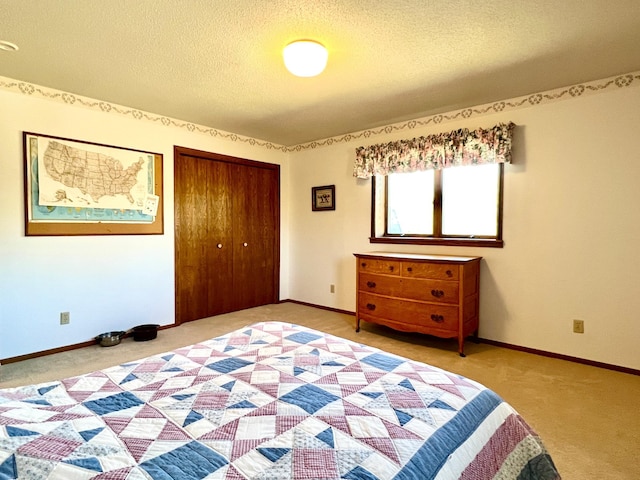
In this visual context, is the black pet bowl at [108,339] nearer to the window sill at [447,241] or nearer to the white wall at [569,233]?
the window sill at [447,241]

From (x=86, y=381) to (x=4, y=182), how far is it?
2578 mm

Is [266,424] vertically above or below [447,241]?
below

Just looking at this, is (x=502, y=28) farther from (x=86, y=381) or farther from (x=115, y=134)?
(x=115, y=134)

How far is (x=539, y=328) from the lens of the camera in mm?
3248

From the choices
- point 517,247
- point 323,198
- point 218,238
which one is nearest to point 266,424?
point 517,247

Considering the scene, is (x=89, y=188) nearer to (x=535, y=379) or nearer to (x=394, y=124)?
(x=394, y=124)

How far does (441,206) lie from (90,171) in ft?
11.7

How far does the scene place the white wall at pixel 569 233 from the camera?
9.30 ft

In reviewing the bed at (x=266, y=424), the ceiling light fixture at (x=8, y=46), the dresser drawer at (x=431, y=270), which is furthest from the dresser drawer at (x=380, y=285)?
the ceiling light fixture at (x=8, y=46)

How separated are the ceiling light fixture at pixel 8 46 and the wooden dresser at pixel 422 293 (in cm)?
326

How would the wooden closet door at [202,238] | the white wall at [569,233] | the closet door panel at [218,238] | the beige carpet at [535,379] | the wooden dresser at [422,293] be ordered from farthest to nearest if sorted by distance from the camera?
1. the closet door panel at [218,238]
2. the wooden closet door at [202,238]
3. the wooden dresser at [422,293]
4. the white wall at [569,233]
5. the beige carpet at [535,379]

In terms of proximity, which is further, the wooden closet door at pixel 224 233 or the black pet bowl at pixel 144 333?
the wooden closet door at pixel 224 233

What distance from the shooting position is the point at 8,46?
93.8 inches

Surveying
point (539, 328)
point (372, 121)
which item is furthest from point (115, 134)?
point (539, 328)
